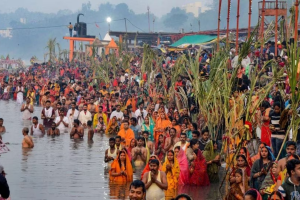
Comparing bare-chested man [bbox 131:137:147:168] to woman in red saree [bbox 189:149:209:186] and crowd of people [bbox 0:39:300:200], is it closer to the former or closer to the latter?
crowd of people [bbox 0:39:300:200]

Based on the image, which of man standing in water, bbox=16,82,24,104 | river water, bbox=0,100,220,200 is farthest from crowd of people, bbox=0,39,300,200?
man standing in water, bbox=16,82,24,104

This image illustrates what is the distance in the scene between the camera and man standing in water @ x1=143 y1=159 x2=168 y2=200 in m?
12.2

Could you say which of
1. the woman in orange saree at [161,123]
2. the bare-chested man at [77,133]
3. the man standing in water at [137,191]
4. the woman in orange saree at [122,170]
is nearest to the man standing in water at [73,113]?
the bare-chested man at [77,133]

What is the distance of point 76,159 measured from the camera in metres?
20.0

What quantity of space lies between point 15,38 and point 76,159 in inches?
6664

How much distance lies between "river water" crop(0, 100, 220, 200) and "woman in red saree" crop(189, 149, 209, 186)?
0.17 metres

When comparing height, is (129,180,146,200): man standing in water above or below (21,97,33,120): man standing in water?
above

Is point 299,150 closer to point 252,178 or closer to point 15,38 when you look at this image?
point 252,178

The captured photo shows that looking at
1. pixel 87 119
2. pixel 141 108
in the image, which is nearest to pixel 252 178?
pixel 141 108

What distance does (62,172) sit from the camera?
17.8m

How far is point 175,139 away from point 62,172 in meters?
2.45

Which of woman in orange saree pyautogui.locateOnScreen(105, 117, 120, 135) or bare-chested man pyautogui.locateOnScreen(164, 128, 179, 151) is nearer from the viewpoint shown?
bare-chested man pyautogui.locateOnScreen(164, 128, 179, 151)

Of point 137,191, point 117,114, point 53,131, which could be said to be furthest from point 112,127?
point 137,191

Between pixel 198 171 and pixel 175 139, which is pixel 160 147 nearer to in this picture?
pixel 175 139
